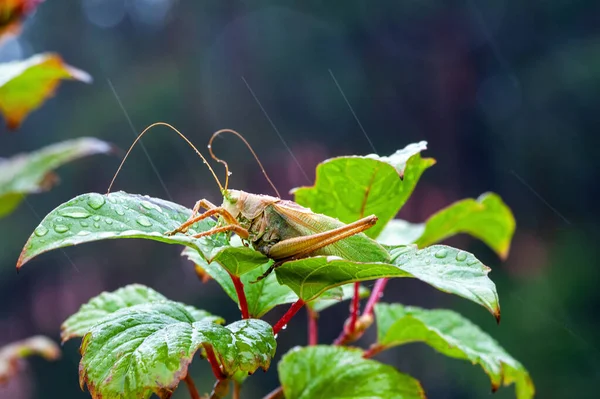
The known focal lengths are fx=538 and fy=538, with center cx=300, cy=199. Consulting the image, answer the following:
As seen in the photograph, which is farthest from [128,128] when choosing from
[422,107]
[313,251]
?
[313,251]

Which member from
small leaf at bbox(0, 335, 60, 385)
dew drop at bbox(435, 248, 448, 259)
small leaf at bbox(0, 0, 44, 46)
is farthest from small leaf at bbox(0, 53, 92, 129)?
dew drop at bbox(435, 248, 448, 259)

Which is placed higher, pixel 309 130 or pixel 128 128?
pixel 128 128

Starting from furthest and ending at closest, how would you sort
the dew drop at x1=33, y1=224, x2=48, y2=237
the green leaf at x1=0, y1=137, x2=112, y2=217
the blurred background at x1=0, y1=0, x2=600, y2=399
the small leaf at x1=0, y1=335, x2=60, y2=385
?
the blurred background at x1=0, y1=0, x2=600, y2=399 < the small leaf at x1=0, y1=335, x2=60, y2=385 < the green leaf at x1=0, y1=137, x2=112, y2=217 < the dew drop at x1=33, y1=224, x2=48, y2=237

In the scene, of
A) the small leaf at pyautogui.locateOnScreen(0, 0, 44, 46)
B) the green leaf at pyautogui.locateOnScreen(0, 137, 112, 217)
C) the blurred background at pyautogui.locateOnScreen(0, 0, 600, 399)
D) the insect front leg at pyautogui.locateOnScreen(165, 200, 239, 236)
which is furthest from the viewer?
the blurred background at pyautogui.locateOnScreen(0, 0, 600, 399)

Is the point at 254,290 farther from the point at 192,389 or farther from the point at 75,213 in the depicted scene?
the point at 75,213

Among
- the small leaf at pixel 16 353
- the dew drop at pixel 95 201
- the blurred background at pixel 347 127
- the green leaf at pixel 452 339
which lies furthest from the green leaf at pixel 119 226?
the blurred background at pixel 347 127

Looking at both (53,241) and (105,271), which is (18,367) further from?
(105,271)

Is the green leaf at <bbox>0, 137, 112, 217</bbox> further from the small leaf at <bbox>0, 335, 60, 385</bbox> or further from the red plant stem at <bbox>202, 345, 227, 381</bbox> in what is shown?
the red plant stem at <bbox>202, 345, 227, 381</bbox>
